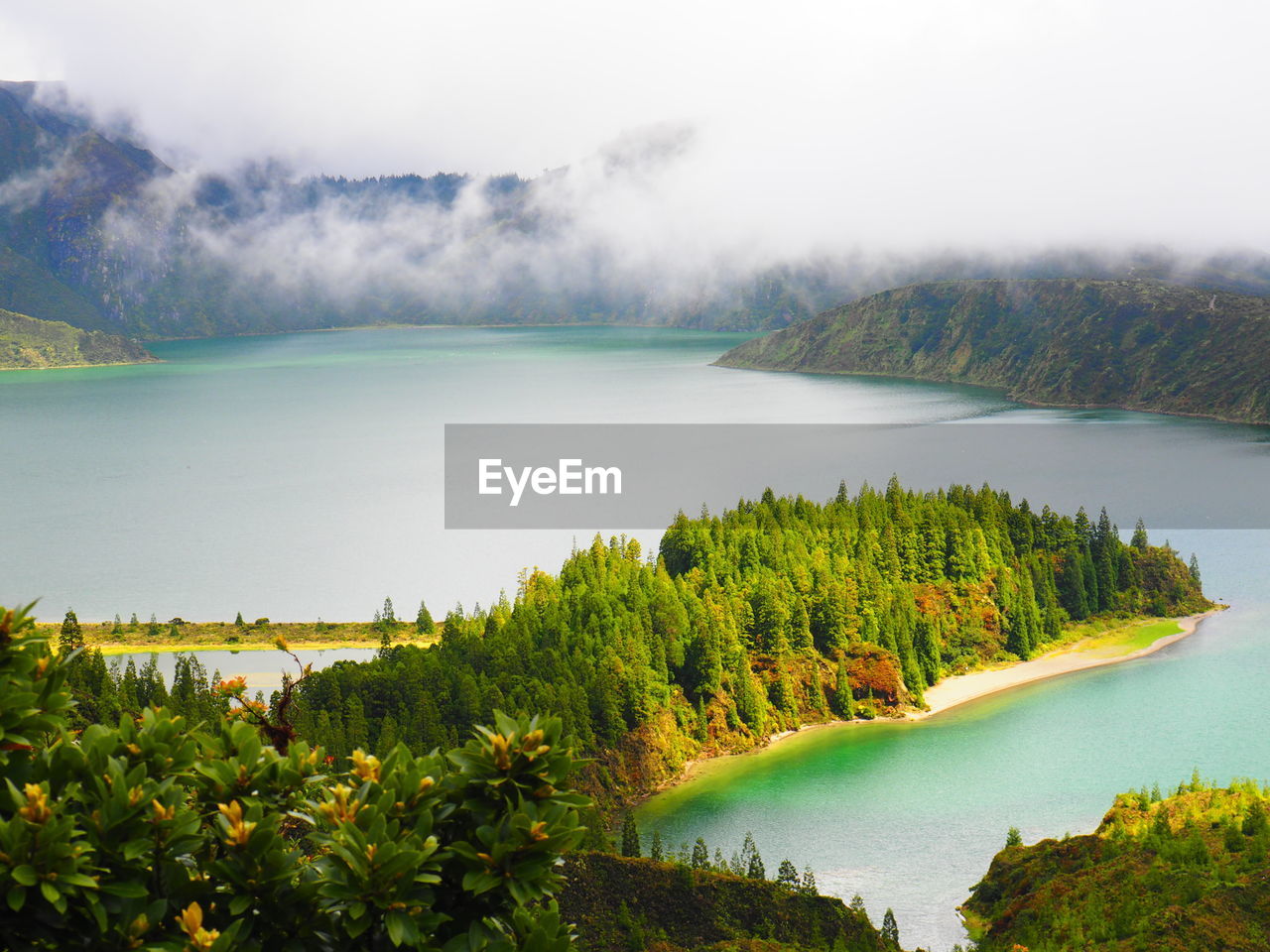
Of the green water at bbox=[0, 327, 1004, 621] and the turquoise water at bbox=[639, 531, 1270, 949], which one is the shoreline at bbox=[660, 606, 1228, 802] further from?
the green water at bbox=[0, 327, 1004, 621]

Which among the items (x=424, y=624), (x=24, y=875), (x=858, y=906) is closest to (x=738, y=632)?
(x=424, y=624)

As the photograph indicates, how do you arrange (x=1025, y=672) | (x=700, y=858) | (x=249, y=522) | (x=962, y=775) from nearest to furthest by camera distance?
(x=700, y=858), (x=962, y=775), (x=1025, y=672), (x=249, y=522)

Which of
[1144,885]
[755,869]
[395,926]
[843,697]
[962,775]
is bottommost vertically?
[962,775]

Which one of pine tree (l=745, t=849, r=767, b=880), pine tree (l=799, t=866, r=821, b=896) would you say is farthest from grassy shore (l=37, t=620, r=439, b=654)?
pine tree (l=799, t=866, r=821, b=896)

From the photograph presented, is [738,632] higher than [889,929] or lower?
higher

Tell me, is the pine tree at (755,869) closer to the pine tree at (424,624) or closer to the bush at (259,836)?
the bush at (259,836)

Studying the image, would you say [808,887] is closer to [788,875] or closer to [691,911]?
[788,875]
